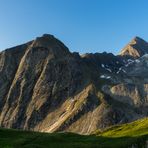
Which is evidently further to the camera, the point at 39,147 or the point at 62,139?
the point at 62,139

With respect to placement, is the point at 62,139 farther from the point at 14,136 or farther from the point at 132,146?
the point at 132,146

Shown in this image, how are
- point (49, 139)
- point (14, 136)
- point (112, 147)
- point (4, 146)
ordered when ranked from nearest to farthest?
point (4, 146) < point (112, 147) < point (49, 139) < point (14, 136)

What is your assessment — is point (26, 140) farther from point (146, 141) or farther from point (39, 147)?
point (146, 141)

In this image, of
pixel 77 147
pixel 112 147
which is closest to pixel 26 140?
pixel 77 147

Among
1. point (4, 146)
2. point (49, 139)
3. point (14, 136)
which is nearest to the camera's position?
point (4, 146)

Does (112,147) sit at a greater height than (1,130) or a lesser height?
lesser

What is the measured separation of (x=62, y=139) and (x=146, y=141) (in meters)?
16.9

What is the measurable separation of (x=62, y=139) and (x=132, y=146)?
16.8 meters

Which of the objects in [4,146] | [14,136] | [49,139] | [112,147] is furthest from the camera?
[14,136]

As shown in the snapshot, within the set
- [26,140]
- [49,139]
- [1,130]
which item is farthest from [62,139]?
[1,130]

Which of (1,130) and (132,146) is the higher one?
(1,130)

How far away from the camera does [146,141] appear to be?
76.2m

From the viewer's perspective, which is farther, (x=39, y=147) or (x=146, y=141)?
(x=146, y=141)

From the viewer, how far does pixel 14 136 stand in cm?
8606
